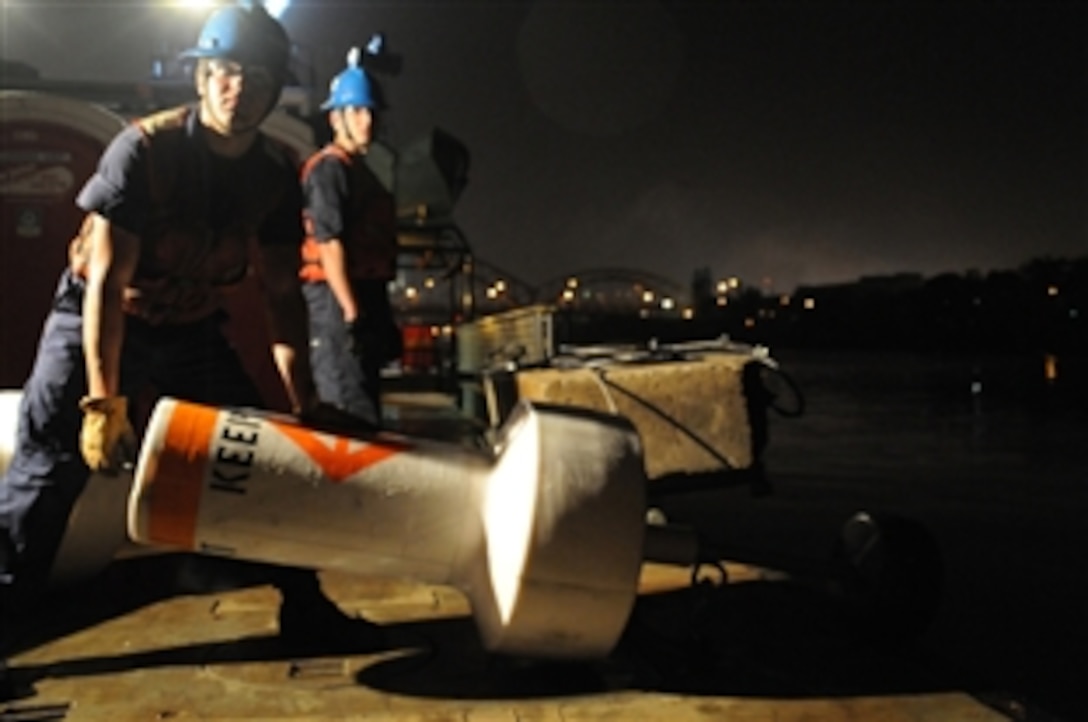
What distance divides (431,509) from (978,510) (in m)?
6.02

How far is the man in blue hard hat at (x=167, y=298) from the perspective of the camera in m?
3.05

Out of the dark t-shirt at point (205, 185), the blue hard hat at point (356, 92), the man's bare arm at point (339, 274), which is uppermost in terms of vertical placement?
the blue hard hat at point (356, 92)

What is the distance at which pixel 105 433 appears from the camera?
117 inches

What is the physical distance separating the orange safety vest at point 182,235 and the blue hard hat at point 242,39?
251mm

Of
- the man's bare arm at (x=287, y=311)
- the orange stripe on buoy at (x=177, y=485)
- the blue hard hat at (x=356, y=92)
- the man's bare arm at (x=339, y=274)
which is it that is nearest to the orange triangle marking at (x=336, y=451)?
the orange stripe on buoy at (x=177, y=485)

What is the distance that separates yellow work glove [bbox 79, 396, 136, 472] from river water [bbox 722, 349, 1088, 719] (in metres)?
2.58

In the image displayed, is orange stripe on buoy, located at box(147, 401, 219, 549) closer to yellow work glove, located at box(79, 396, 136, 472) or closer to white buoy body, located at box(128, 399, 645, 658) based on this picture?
white buoy body, located at box(128, 399, 645, 658)

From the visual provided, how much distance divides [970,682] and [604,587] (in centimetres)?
116

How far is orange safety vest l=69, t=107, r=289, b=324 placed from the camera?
3.21m

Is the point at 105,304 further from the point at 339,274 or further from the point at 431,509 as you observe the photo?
the point at 339,274

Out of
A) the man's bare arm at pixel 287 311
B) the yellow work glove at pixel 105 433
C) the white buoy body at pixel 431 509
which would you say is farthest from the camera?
the man's bare arm at pixel 287 311

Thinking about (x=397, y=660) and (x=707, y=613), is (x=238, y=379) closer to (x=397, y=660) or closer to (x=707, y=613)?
(x=397, y=660)

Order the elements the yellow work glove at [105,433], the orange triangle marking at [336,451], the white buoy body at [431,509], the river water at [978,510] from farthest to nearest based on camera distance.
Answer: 1. the river water at [978,510]
2. the yellow work glove at [105,433]
3. the orange triangle marking at [336,451]
4. the white buoy body at [431,509]

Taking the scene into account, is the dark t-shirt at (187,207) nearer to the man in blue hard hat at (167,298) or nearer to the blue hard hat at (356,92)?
the man in blue hard hat at (167,298)
